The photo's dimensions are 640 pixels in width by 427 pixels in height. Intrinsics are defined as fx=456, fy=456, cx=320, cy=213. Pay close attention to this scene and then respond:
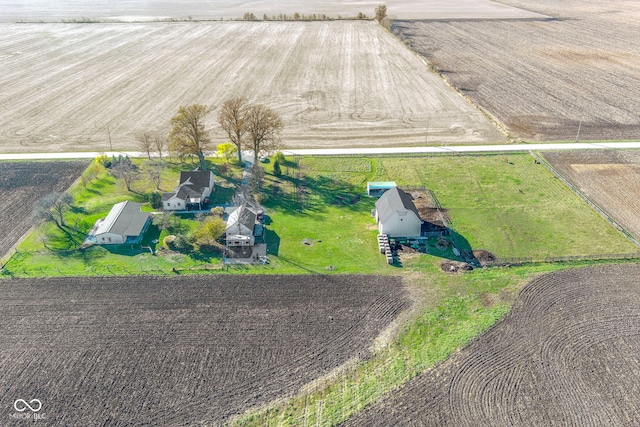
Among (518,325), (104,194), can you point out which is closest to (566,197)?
(518,325)

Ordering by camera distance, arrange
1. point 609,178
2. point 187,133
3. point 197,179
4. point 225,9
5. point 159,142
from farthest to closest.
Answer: point 225,9
point 159,142
point 187,133
point 609,178
point 197,179

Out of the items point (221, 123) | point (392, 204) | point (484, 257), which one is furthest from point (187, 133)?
point (484, 257)

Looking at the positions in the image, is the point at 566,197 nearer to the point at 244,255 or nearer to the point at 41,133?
the point at 244,255

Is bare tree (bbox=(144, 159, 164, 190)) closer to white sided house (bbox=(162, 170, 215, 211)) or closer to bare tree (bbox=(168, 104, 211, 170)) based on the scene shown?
bare tree (bbox=(168, 104, 211, 170))

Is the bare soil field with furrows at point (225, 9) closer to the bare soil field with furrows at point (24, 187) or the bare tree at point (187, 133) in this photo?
the bare tree at point (187, 133)

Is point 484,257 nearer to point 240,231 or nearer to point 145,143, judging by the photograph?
point 240,231

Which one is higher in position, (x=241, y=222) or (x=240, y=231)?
(x=241, y=222)

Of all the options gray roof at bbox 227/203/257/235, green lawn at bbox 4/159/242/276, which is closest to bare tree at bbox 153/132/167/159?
green lawn at bbox 4/159/242/276
